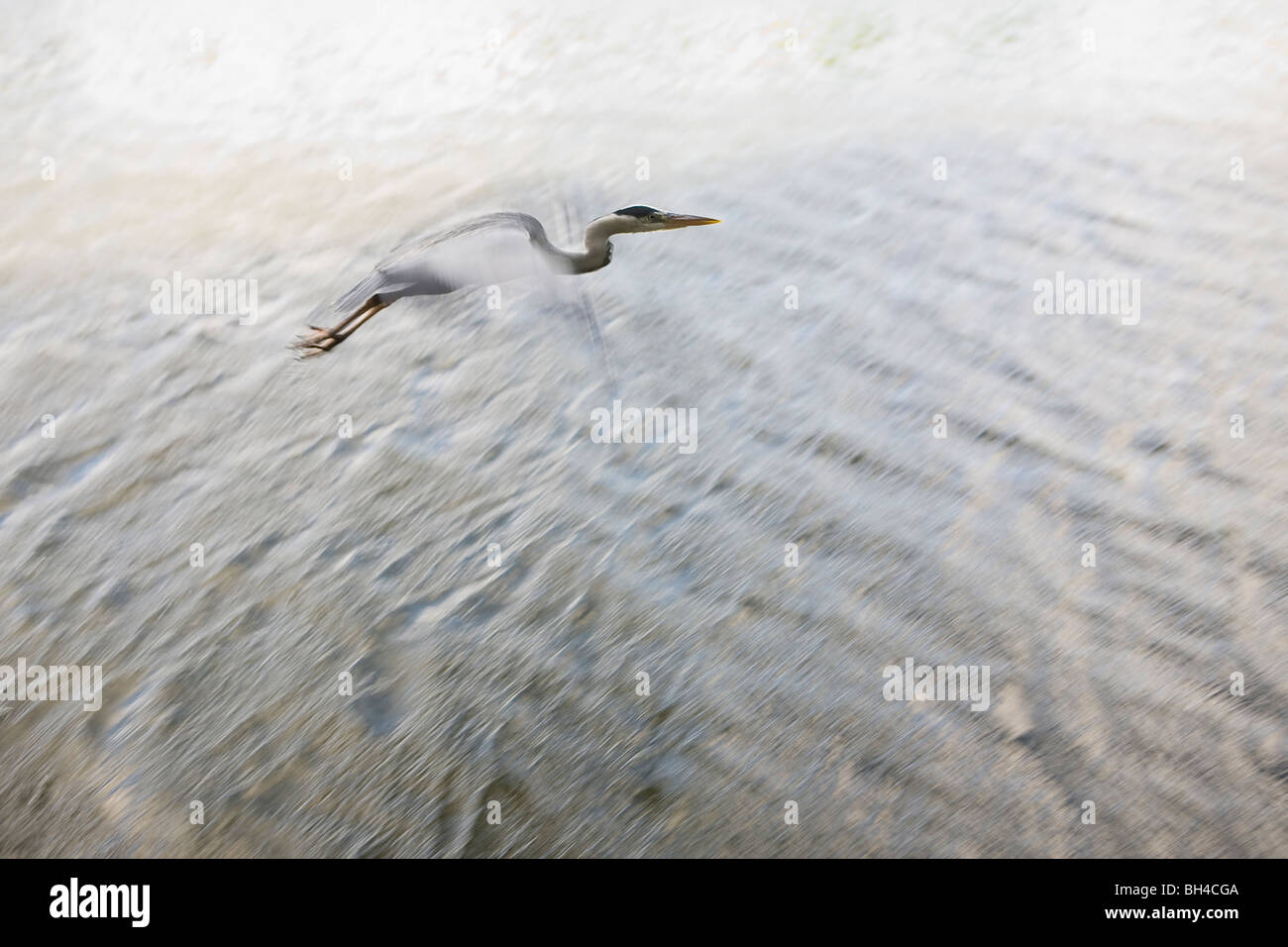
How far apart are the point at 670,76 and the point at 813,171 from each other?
3.59 ft

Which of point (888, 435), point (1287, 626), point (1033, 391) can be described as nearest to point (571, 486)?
point (888, 435)

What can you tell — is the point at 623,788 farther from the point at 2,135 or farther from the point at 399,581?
the point at 2,135

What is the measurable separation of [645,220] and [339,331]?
39.0 inches

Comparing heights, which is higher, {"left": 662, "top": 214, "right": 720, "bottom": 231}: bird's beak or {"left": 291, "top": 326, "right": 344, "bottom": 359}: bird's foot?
{"left": 662, "top": 214, "right": 720, "bottom": 231}: bird's beak

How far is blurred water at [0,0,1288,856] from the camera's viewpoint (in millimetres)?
2125

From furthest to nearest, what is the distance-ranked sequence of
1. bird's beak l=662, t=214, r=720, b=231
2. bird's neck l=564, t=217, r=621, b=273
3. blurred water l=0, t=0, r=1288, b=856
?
bird's beak l=662, t=214, r=720, b=231
bird's neck l=564, t=217, r=621, b=273
blurred water l=0, t=0, r=1288, b=856

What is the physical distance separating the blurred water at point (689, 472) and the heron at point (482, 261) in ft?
0.42

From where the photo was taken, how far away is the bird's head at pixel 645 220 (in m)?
3.20

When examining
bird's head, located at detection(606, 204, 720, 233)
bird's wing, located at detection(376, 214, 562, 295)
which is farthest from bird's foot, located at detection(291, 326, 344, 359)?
bird's head, located at detection(606, 204, 720, 233)

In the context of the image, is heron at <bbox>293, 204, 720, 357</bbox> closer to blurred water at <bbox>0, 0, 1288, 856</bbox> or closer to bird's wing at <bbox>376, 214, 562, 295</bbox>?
bird's wing at <bbox>376, 214, 562, 295</bbox>

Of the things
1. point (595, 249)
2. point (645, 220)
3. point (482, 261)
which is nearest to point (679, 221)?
point (645, 220)

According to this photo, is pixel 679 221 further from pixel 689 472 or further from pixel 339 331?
pixel 339 331

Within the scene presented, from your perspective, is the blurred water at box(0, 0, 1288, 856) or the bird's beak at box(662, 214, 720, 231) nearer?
the blurred water at box(0, 0, 1288, 856)

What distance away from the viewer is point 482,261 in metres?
3.23
